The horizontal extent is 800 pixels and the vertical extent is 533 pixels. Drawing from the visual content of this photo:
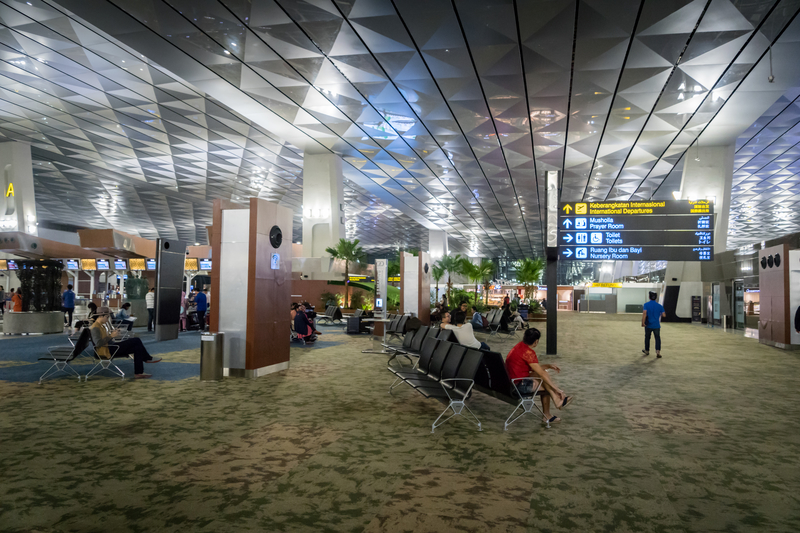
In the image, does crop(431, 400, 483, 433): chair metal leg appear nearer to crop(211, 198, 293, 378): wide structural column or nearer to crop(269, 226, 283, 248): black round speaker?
crop(211, 198, 293, 378): wide structural column

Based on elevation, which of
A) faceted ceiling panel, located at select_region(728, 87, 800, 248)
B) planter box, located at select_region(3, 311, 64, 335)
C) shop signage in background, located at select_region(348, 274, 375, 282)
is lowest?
planter box, located at select_region(3, 311, 64, 335)

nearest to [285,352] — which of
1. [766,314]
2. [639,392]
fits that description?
[639,392]

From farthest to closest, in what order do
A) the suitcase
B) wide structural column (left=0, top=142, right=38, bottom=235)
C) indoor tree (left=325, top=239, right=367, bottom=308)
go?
indoor tree (left=325, top=239, right=367, bottom=308), wide structural column (left=0, top=142, right=38, bottom=235), the suitcase

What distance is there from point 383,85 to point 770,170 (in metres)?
20.3

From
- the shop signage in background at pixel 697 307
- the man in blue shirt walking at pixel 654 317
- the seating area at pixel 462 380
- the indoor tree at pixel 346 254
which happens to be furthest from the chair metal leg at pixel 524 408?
the shop signage in background at pixel 697 307

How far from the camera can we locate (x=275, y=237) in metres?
9.59

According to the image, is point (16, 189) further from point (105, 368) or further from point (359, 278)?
point (105, 368)

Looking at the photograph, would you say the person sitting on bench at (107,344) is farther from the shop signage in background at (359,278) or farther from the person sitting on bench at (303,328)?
the shop signage in background at (359,278)

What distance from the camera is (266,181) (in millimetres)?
28078

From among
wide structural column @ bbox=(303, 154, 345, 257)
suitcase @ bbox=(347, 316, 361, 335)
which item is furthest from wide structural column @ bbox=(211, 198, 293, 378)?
wide structural column @ bbox=(303, 154, 345, 257)

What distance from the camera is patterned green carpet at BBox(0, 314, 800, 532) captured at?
329 cm

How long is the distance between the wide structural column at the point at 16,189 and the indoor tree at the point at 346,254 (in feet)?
39.6

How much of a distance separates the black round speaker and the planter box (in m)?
11.6

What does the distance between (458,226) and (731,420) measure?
3655cm
